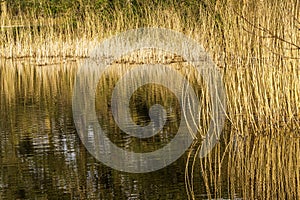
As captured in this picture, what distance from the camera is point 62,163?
19.5 feet

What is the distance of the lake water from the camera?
500 centimetres

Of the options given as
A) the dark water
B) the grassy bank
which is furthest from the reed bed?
the dark water

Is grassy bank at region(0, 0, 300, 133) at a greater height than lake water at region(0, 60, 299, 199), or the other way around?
grassy bank at region(0, 0, 300, 133)

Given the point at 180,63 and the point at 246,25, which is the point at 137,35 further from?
the point at 246,25

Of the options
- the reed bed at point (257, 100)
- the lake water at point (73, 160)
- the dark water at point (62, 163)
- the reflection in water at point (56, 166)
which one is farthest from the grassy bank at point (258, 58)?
the reflection in water at point (56, 166)

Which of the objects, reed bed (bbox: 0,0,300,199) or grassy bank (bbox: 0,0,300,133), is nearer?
reed bed (bbox: 0,0,300,199)

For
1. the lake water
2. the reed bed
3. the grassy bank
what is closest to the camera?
the lake water

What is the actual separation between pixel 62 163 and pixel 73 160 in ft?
0.44

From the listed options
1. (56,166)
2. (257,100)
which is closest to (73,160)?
(56,166)

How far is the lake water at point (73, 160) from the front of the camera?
500 centimetres

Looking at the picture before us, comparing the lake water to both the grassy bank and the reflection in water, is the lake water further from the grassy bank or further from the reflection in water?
the grassy bank

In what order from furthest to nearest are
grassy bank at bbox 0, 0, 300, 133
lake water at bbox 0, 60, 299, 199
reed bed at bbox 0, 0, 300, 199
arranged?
1. grassy bank at bbox 0, 0, 300, 133
2. reed bed at bbox 0, 0, 300, 199
3. lake water at bbox 0, 60, 299, 199

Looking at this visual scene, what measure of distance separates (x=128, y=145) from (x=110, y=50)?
9.12 meters

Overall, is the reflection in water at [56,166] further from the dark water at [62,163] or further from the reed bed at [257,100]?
the reed bed at [257,100]
